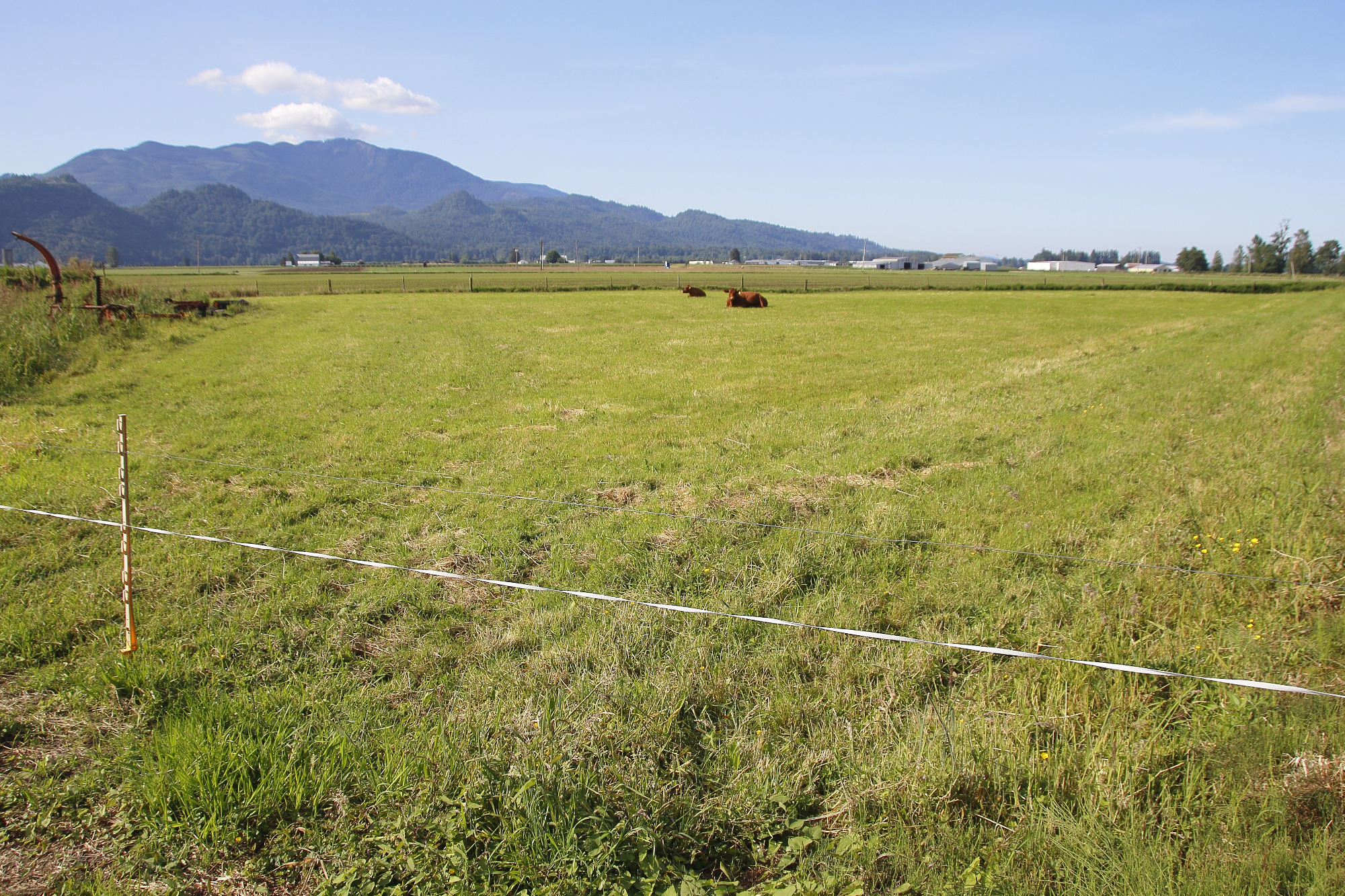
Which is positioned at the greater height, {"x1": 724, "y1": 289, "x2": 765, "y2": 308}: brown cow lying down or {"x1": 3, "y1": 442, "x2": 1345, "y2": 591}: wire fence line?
{"x1": 724, "y1": 289, "x2": 765, "y2": 308}: brown cow lying down

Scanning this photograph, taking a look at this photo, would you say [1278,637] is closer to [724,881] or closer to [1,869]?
[724,881]

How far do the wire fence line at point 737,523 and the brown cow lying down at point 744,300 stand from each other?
2764 centimetres

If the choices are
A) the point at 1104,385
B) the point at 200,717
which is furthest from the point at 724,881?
the point at 1104,385

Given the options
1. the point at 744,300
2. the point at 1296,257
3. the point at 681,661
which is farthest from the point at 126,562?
the point at 1296,257

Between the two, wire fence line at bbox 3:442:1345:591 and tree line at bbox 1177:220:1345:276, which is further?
tree line at bbox 1177:220:1345:276

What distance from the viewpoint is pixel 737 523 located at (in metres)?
6.28

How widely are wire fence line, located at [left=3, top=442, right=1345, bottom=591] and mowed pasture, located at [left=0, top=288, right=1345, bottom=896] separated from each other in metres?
0.09

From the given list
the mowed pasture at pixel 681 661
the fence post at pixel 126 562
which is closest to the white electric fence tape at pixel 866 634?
the mowed pasture at pixel 681 661

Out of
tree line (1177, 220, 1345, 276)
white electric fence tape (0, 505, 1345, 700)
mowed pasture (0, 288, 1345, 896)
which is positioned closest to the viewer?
mowed pasture (0, 288, 1345, 896)

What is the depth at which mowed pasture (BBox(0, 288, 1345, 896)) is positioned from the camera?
291 centimetres

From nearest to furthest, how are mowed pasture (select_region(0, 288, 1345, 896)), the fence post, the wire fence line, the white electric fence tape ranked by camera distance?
mowed pasture (select_region(0, 288, 1345, 896)) < the white electric fence tape < the fence post < the wire fence line

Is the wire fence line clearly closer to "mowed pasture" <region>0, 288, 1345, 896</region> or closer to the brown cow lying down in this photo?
"mowed pasture" <region>0, 288, 1345, 896</region>

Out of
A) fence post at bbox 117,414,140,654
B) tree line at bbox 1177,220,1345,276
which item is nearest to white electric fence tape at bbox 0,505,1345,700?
fence post at bbox 117,414,140,654

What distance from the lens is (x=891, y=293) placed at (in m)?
48.9
